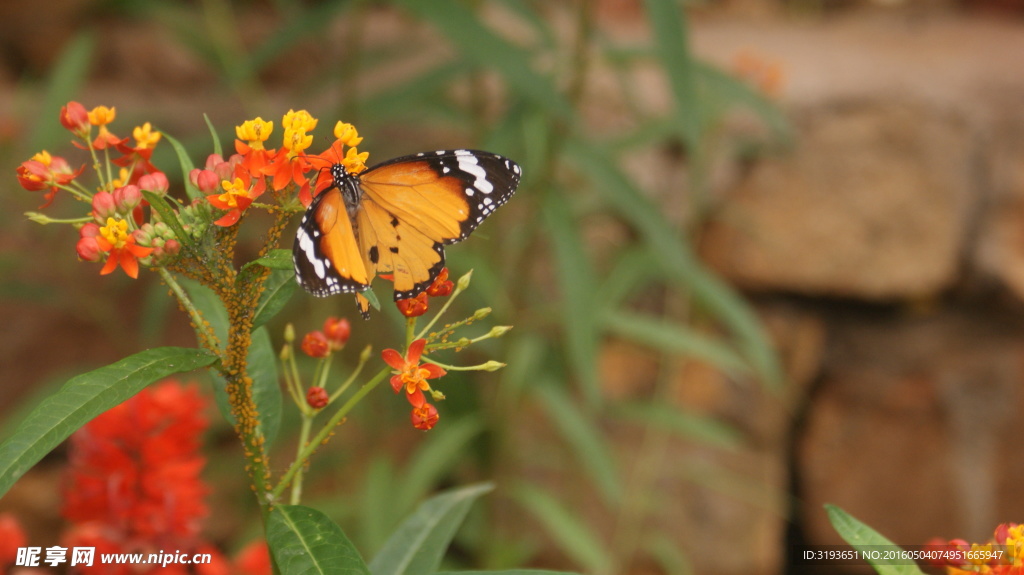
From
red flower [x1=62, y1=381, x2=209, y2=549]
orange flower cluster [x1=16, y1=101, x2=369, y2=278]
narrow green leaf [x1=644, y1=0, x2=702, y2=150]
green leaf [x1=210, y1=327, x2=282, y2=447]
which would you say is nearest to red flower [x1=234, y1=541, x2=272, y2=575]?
red flower [x1=62, y1=381, x2=209, y2=549]

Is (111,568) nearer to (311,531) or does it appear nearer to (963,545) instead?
(311,531)

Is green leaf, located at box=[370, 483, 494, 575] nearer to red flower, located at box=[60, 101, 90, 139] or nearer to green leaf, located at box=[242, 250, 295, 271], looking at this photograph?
green leaf, located at box=[242, 250, 295, 271]

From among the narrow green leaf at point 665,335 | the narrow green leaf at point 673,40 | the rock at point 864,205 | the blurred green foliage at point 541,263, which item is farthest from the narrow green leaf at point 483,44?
the rock at point 864,205

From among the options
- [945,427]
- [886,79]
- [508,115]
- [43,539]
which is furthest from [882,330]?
[43,539]

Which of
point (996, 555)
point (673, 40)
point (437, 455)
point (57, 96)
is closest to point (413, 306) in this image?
point (996, 555)

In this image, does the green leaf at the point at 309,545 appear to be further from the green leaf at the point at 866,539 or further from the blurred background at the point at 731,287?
the blurred background at the point at 731,287
